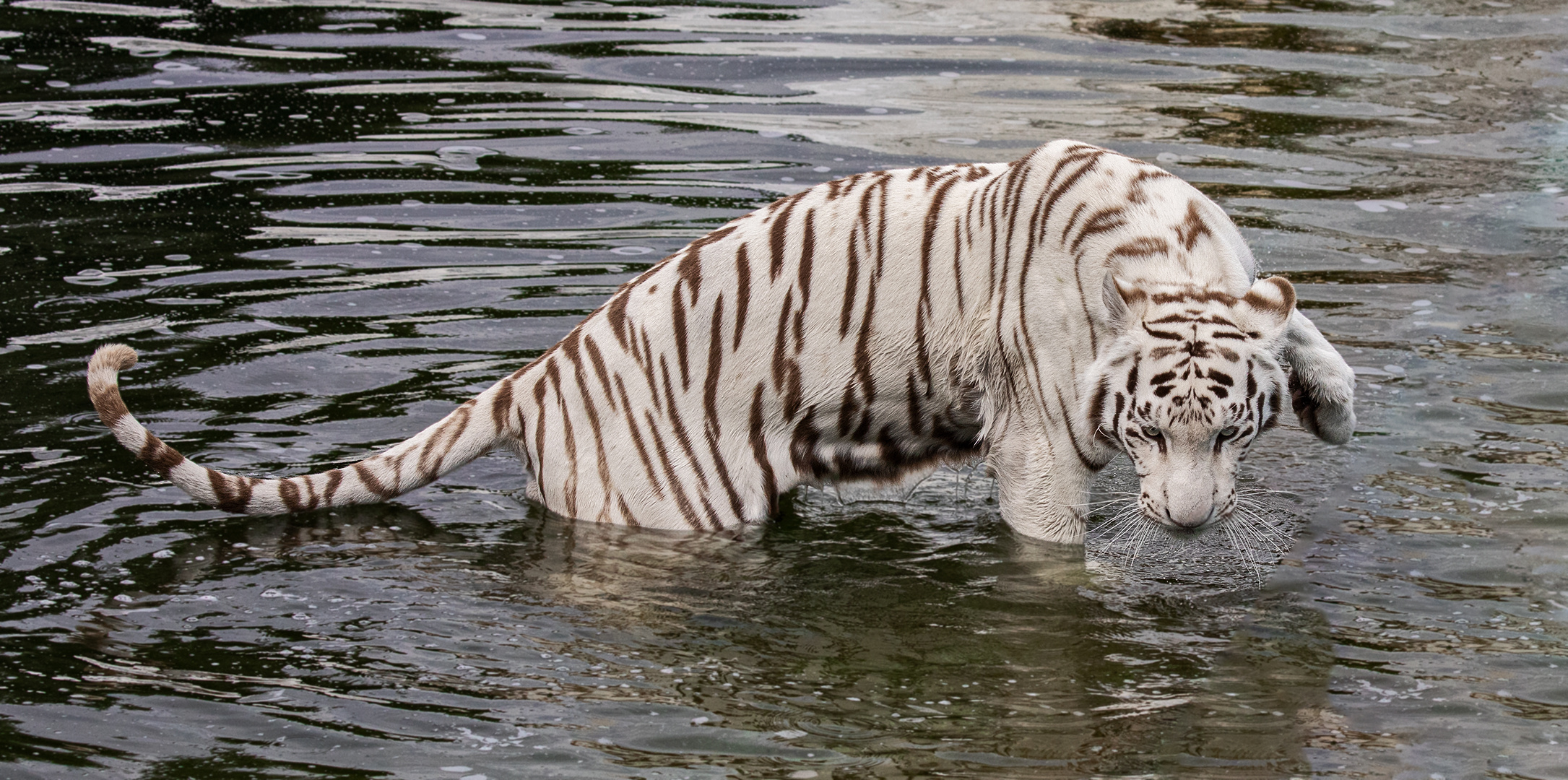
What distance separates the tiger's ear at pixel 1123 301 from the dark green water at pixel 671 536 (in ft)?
2.76

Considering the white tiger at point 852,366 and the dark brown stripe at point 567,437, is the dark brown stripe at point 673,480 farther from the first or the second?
the dark brown stripe at point 567,437

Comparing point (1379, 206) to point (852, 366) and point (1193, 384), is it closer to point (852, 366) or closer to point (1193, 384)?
point (852, 366)

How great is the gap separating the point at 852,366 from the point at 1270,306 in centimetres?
127

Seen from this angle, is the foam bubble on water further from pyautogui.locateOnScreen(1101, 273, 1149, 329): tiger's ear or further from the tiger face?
pyautogui.locateOnScreen(1101, 273, 1149, 329): tiger's ear

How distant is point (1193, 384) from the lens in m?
4.39

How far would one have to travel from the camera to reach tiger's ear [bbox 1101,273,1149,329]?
449 cm

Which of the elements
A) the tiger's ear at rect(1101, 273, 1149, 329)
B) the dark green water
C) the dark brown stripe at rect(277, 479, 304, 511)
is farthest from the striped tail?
the tiger's ear at rect(1101, 273, 1149, 329)

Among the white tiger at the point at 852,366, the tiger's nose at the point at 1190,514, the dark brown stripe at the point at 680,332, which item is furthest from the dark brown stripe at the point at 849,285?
the tiger's nose at the point at 1190,514

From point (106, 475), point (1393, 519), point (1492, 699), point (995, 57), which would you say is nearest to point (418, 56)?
point (995, 57)

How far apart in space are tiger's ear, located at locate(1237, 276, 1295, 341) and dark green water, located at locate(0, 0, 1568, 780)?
849 mm

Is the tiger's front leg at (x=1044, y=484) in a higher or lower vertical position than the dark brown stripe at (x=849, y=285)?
lower

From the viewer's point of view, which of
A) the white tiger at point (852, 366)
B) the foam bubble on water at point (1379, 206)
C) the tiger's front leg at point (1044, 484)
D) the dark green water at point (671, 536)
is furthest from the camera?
the foam bubble on water at point (1379, 206)

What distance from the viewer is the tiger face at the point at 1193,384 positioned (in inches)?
173

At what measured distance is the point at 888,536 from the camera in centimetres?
545
